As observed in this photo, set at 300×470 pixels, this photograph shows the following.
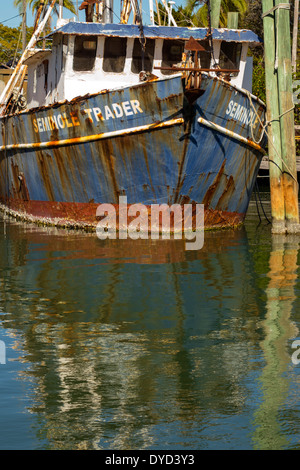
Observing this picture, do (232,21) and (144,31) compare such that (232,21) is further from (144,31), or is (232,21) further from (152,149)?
(152,149)

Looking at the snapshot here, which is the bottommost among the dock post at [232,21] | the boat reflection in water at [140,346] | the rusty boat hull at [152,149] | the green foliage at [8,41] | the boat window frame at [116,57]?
the boat reflection in water at [140,346]

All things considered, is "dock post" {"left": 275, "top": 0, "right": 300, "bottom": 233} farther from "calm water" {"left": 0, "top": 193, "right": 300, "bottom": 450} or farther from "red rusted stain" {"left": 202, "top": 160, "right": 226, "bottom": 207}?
"calm water" {"left": 0, "top": 193, "right": 300, "bottom": 450}

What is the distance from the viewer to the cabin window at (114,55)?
18.8 metres

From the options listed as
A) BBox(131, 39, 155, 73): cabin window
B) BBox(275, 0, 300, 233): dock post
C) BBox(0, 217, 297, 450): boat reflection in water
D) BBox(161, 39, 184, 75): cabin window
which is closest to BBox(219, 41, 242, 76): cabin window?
BBox(161, 39, 184, 75): cabin window

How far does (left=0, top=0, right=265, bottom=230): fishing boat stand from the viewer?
1638 cm

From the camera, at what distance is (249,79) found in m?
20.5

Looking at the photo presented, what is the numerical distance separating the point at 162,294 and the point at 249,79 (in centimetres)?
1058

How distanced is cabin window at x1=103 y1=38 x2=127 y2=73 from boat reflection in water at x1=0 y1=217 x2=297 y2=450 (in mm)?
5700

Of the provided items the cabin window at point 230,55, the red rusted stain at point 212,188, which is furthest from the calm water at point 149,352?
the cabin window at point 230,55

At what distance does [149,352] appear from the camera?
8.10m

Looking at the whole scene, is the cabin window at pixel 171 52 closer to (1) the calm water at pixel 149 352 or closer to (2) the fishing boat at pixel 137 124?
(2) the fishing boat at pixel 137 124

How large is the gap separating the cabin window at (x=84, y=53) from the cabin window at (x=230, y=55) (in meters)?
3.03

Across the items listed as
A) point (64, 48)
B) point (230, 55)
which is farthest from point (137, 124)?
point (230, 55)

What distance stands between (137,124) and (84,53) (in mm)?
3161
